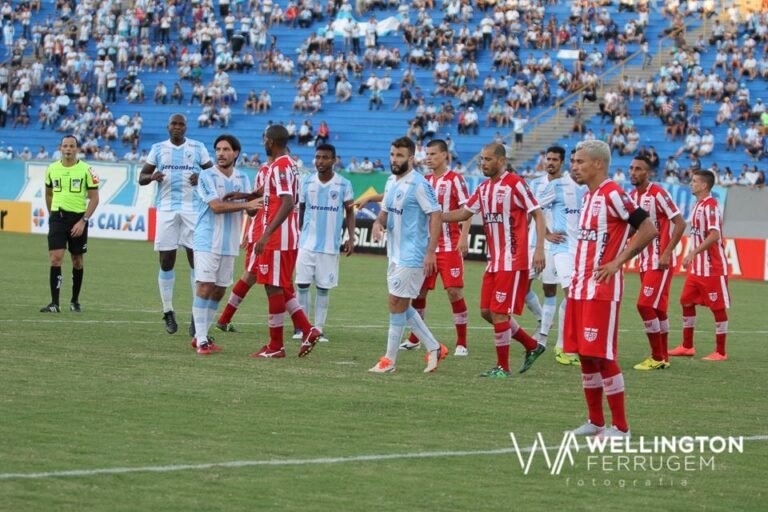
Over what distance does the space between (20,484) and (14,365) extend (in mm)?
5162

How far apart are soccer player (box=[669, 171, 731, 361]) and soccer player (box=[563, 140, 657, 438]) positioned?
6.39 meters

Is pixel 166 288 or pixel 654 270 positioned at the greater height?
pixel 654 270

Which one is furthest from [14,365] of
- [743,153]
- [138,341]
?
[743,153]

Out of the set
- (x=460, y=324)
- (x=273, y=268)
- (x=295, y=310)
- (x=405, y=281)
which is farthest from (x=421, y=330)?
(x=460, y=324)

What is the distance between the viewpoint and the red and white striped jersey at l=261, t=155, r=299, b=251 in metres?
14.1

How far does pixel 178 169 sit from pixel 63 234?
3.06m

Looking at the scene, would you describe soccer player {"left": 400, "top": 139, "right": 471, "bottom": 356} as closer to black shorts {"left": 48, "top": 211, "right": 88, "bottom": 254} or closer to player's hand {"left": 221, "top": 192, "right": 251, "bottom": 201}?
player's hand {"left": 221, "top": 192, "right": 251, "bottom": 201}

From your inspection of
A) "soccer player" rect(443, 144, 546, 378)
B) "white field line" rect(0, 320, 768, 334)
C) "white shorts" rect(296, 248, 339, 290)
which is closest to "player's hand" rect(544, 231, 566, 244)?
"soccer player" rect(443, 144, 546, 378)

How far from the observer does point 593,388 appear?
999 centimetres

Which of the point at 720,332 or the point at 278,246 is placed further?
the point at 720,332

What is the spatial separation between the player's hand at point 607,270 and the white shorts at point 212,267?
5.62 metres

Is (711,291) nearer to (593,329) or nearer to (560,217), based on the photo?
(560,217)

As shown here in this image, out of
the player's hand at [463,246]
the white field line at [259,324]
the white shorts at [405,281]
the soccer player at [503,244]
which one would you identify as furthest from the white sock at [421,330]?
Result: the white field line at [259,324]

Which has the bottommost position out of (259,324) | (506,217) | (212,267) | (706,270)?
(259,324)
